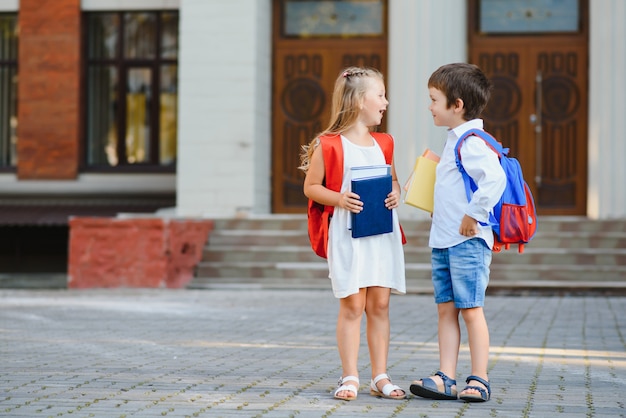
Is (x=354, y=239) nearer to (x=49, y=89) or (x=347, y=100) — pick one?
(x=347, y=100)

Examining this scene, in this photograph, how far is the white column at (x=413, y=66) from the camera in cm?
1792

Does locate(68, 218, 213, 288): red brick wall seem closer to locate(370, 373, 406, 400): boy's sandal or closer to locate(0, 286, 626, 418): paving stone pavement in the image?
locate(0, 286, 626, 418): paving stone pavement

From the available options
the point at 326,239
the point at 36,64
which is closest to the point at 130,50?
the point at 36,64

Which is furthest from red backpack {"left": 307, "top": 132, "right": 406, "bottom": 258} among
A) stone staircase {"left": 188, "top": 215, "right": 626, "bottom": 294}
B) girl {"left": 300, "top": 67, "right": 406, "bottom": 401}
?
stone staircase {"left": 188, "top": 215, "right": 626, "bottom": 294}

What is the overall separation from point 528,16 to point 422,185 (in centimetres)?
1323

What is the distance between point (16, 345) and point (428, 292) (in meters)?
6.93

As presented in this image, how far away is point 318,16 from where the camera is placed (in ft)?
63.1

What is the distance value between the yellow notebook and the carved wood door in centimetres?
1302

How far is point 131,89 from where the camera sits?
21.4 metres

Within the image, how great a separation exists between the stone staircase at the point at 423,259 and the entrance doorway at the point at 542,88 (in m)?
1.66

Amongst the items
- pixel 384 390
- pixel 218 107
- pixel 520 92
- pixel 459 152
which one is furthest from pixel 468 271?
pixel 520 92

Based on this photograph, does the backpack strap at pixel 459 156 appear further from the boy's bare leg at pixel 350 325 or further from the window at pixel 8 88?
the window at pixel 8 88

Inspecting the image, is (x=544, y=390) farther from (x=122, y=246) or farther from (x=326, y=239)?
(x=122, y=246)

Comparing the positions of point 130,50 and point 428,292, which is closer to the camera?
point 428,292
